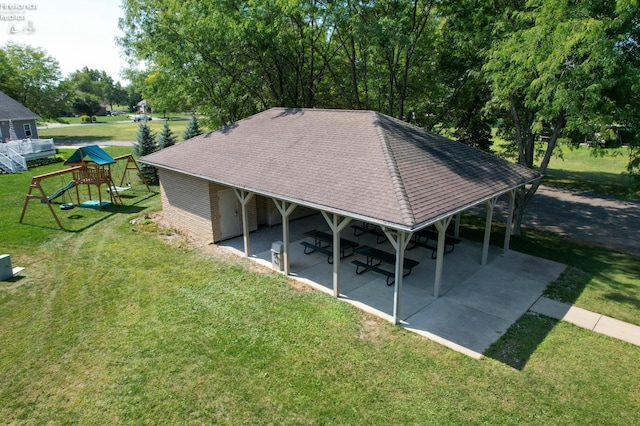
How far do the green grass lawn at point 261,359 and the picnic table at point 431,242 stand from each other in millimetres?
3399

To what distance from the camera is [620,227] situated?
1800cm

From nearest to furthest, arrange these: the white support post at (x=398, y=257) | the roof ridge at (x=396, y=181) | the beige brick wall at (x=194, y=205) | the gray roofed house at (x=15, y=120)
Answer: the roof ridge at (x=396, y=181)
the white support post at (x=398, y=257)
the beige brick wall at (x=194, y=205)
the gray roofed house at (x=15, y=120)

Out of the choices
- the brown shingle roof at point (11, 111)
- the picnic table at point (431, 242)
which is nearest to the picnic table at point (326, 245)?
the picnic table at point (431, 242)

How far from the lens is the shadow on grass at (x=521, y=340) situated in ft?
27.5

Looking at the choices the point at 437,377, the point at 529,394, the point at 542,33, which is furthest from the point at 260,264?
the point at 542,33

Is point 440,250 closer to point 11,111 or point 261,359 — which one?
point 261,359

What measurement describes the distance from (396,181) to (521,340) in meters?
4.42

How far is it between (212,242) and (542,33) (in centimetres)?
1255

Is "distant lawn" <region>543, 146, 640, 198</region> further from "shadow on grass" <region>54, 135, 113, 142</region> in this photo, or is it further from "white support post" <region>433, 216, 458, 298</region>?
"shadow on grass" <region>54, 135, 113, 142</region>

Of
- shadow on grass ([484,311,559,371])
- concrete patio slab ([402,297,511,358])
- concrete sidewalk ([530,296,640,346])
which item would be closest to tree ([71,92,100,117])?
concrete patio slab ([402,297,511,358])

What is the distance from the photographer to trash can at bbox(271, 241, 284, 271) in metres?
12.3

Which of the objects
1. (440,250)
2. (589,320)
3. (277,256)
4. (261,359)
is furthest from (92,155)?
(589,320)

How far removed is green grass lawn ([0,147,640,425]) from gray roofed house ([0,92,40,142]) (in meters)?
29.4

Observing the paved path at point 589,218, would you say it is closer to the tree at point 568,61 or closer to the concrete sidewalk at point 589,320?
the tree at point 568,61
